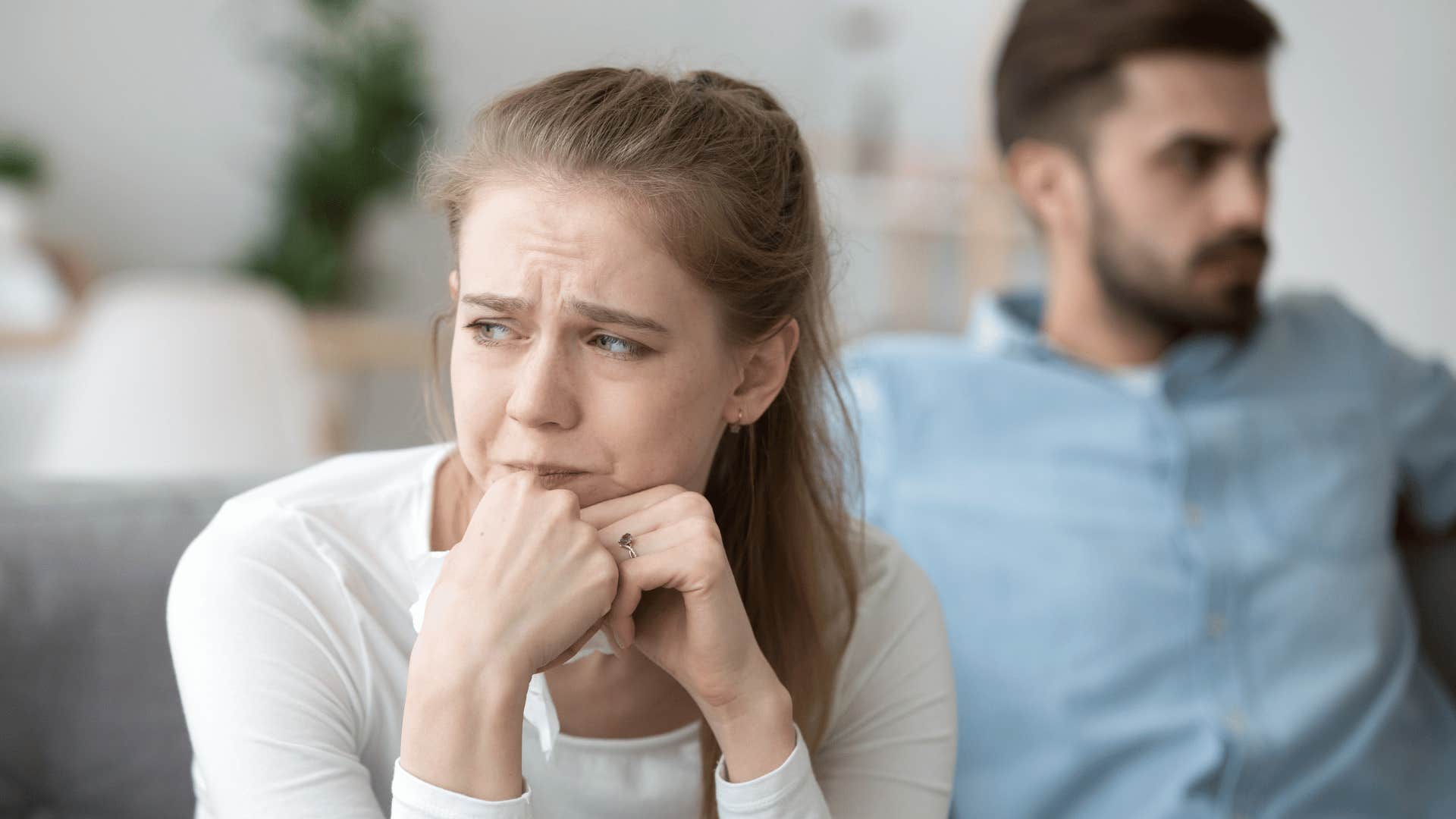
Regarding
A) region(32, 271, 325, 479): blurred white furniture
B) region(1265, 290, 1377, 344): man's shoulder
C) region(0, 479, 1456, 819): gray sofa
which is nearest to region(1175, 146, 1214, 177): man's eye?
region(1265, 290, 1377, 344): man's shoulder

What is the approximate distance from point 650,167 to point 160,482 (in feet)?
2.81

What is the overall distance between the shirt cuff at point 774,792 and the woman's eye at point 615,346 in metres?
0.30

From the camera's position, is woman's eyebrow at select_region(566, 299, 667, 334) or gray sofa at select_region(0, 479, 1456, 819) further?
gray sofa at select_region(0, 479, 1456, 819)

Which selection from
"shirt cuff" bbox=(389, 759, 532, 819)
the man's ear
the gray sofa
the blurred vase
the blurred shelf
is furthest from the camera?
the blurred shelf

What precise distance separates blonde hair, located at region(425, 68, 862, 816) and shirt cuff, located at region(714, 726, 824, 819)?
95 millimetres

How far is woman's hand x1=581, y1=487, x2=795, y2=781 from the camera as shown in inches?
33.5

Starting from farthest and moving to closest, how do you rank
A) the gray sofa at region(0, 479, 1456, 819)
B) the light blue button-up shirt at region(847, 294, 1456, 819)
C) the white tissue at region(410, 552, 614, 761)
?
the light blue button-up shirt at region(847, 294, 1456, 819) < the gray sofa at region(0, 479, 1456, 819) < the white tissue at region(410, 552, 614, 761)

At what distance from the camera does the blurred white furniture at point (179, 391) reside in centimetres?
246

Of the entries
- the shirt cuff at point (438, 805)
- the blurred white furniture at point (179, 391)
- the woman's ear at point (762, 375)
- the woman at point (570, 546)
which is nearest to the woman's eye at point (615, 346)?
the woman at point (570, 546)

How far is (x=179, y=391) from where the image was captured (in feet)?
8.32

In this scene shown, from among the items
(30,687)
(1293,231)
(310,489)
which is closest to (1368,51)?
(1293,231)

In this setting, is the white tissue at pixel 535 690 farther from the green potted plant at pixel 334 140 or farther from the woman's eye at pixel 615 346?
the green potted plant at pixel 334 140

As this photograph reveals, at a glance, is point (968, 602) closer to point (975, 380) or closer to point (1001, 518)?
point (1001, 518)

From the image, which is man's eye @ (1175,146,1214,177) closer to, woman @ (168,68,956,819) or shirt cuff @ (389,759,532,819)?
woman @ (168,68,956,819)
